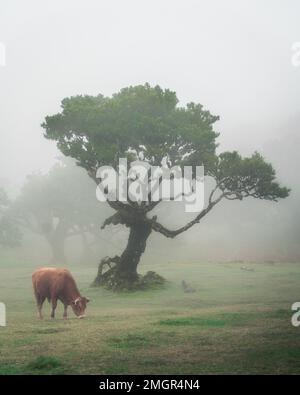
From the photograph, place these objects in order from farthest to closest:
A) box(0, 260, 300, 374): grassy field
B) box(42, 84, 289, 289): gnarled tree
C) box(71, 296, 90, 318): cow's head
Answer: box(42, 84, 289, 289): gnarled tree
box(71, 296, 90, 318): cow's head
box(0, 260, 300, 374): grassy field

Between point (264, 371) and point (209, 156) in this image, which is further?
point (209, 156)

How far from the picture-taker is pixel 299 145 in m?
117

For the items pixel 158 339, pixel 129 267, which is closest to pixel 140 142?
pixel 129 267

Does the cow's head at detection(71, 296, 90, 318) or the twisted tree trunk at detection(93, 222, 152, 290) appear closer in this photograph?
the cow's head at detection(71, 296, 90, 318)

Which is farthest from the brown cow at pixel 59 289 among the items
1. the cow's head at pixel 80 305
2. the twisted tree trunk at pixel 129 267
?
the twisted tree trunk at pixel 129 267

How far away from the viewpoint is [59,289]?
22672 mm

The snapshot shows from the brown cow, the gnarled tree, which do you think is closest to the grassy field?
the brown cow

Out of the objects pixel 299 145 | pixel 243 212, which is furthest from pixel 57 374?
pixel 299 145

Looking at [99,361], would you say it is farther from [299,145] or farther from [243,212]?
[299,145]

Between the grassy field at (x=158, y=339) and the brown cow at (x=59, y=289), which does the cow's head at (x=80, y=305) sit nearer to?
the brown cow at (x=59, y=289)

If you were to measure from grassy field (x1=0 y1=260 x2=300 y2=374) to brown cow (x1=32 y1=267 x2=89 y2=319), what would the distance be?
0.78m

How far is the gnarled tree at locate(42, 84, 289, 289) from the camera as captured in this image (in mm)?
35281

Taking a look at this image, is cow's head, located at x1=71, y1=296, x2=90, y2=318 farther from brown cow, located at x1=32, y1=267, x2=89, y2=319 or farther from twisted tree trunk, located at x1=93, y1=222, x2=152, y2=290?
twisted tree trunk, located at x1=93, y1=222, x2=152, y2=290

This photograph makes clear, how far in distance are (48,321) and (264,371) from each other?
504 inches
